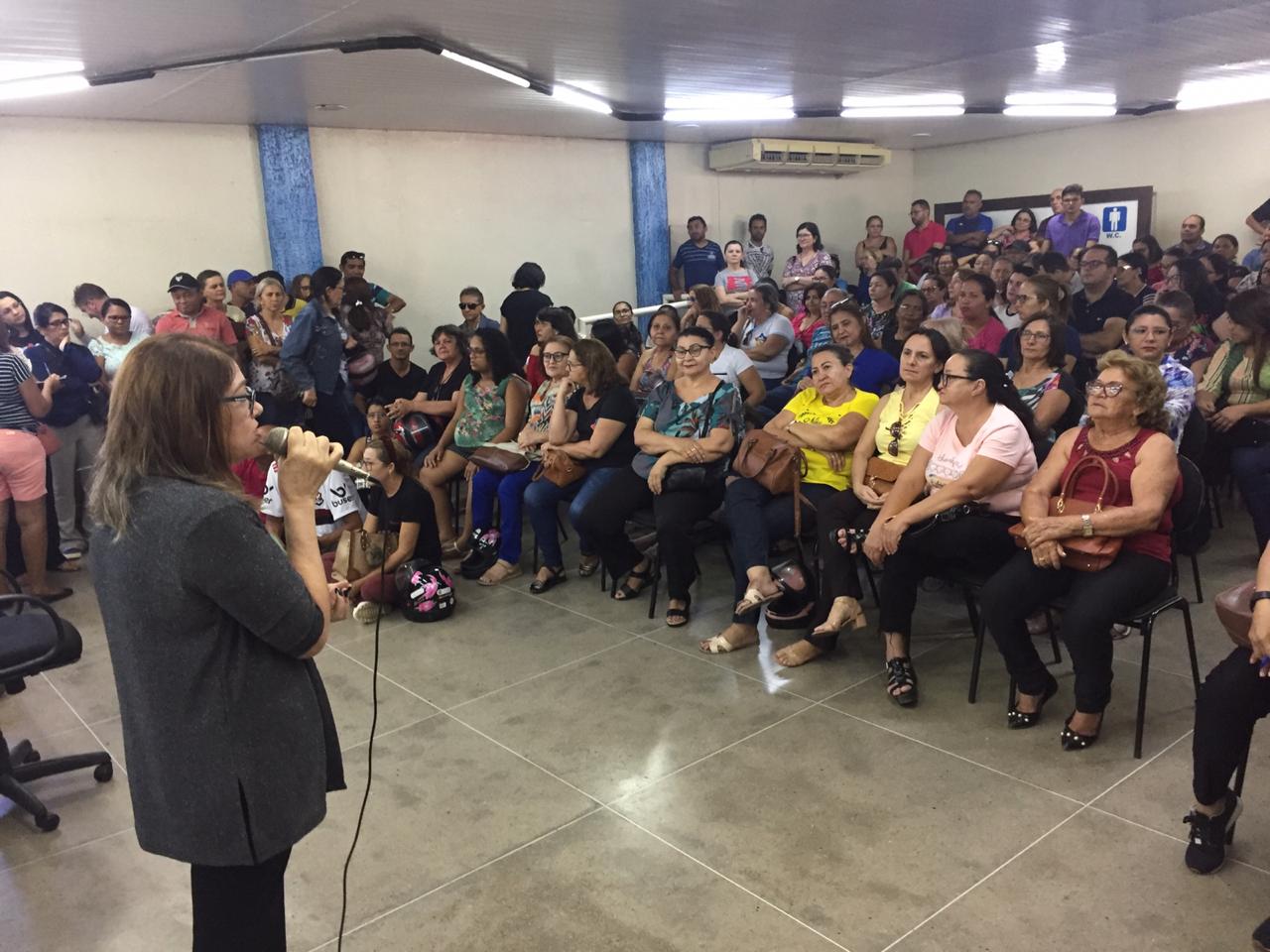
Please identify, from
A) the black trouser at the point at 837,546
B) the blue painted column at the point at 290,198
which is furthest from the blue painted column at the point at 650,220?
the black trouser at the point at 837,546

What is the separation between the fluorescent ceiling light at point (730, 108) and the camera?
23.1 ft

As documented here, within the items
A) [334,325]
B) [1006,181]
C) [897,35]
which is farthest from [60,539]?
[1006,181]

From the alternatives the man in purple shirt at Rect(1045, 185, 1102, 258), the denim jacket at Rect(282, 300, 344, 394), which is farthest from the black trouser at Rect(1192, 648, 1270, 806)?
the man in purple shirt at Rect(1045, 185, 1102, 258)

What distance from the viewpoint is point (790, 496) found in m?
3.80

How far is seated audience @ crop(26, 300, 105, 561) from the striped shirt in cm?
48

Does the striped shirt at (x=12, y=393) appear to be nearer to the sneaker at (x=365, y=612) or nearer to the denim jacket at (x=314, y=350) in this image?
the denim jacket at (x=314, y=350)

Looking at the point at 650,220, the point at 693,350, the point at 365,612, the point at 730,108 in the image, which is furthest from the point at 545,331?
the point at 650,220

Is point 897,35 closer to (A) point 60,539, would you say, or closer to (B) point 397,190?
(B) point 397,190

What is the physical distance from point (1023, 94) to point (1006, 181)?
3431mm

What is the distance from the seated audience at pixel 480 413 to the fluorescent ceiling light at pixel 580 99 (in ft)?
7.14

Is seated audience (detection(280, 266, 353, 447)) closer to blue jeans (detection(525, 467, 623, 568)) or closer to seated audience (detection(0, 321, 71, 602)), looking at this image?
seated audience (detection(0, 321, 71, 602))

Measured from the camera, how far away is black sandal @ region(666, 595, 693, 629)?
3975mm

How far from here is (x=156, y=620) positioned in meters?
1.34

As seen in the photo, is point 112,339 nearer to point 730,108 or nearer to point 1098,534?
point 730,108
